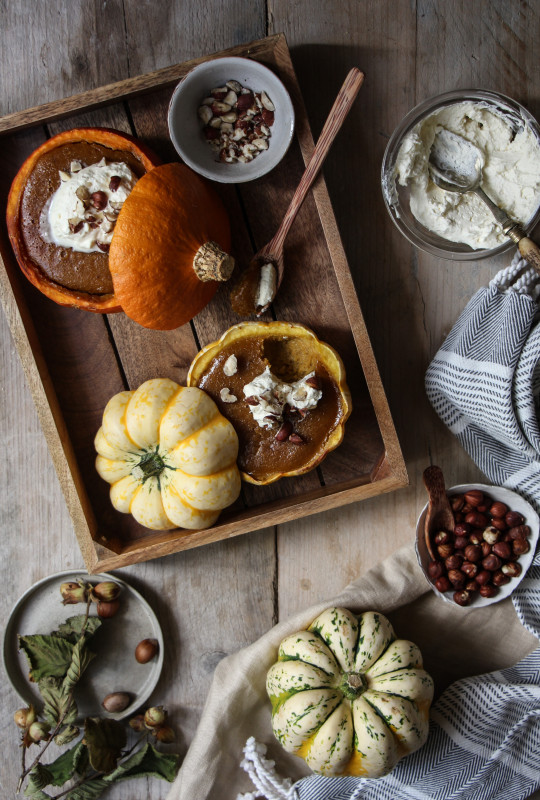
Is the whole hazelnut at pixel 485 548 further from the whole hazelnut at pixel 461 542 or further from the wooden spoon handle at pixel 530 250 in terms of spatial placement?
the wooden spoon handle at pixel 530 250

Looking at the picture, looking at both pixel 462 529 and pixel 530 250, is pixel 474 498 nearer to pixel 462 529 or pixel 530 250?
pixel 462 529

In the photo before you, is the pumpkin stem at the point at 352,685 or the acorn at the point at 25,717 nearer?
the pumpkin stem at the point at 352,685

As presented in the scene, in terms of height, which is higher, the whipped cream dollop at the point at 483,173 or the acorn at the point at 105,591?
the whipped cream dollop at the point at 483,173

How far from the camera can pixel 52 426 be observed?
Answer: 170 centimetres

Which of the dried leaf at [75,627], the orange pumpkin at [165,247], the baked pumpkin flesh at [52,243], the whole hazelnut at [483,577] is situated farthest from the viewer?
the dried leaf at [75,627]

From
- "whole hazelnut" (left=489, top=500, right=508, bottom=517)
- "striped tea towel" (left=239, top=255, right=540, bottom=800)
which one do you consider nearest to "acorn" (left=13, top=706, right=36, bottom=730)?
"striped tea towel" (left=239, top=255, right=540, bottom=800)

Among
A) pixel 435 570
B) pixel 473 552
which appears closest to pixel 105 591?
pixel 435 570

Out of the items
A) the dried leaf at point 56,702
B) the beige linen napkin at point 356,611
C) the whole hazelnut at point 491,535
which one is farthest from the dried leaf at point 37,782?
the whole hazelnut at point 491,535

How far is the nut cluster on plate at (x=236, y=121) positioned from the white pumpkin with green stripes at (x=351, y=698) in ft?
4.00

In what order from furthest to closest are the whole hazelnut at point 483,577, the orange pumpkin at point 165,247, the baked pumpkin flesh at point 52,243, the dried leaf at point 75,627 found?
the dried leaf at point 75,627, the whole hazelnut at point 483,577, the baked pumpkin flesh at point 52,243, the orange pumpkin at point 165,247

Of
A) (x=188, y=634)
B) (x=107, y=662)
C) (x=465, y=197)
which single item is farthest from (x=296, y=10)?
(x=107, y=662)

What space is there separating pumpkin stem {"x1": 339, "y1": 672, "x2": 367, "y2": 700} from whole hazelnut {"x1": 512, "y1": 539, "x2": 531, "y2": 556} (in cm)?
52

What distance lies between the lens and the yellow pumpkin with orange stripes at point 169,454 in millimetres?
1611

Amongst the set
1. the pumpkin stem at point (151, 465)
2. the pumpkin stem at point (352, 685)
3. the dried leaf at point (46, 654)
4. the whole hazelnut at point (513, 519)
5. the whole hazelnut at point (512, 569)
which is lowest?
the pumpkin stem at point (352, 685)
